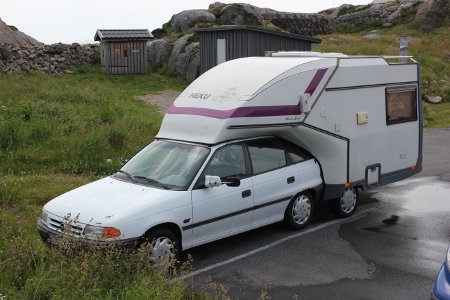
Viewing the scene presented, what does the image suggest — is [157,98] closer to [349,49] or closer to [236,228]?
[349,49]

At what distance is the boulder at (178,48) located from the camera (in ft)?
103

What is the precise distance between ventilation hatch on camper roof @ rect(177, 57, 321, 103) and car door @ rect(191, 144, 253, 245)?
85cm

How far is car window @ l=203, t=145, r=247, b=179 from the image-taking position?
8.66 m

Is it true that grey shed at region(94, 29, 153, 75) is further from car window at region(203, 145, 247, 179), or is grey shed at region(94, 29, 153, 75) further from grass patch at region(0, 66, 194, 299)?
car window at region(203, 145, 247, 179)

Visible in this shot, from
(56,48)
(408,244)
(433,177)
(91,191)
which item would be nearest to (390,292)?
(408,244)

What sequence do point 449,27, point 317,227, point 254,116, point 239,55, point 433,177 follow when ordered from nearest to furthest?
point 254,116
point 317,227
point 433,177
point 239,55
point 449,27

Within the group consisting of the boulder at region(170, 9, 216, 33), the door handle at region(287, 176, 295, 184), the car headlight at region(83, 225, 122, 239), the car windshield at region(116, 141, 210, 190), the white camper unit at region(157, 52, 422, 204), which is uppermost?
the boulder at region(170, 9, 216, 33)

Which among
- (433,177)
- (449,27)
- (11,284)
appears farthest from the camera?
Answer: (449,27)

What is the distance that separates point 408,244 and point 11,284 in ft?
19.2

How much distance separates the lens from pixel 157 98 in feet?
82.8

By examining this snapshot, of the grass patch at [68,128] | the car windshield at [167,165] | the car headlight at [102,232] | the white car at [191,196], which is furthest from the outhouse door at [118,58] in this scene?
the car headlight at [102,232]

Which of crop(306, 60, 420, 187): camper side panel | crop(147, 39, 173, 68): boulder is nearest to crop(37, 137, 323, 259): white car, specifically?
crop(306, 60, 420, 187): camper side panel

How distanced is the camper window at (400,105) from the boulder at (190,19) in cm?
2515

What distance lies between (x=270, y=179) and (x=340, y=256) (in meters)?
1.57
